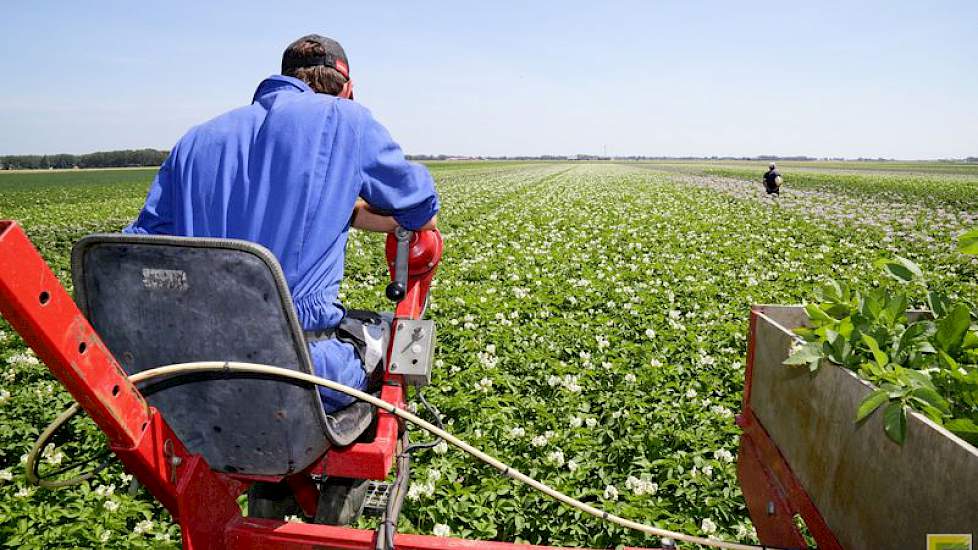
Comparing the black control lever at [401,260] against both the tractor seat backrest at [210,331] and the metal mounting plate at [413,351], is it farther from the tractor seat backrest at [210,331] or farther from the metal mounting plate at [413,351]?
the tractor seat backrest at [210,331]

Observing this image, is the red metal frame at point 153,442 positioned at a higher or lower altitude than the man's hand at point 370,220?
lower

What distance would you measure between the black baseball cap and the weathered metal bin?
1952 mm

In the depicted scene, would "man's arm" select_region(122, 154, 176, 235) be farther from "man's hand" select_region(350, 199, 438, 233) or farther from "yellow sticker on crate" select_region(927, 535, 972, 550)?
"yellow sticker on crate" select_region(927, 535, 972, 550)

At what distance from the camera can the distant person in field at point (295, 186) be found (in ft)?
6.11

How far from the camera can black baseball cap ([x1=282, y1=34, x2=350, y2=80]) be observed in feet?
7.45

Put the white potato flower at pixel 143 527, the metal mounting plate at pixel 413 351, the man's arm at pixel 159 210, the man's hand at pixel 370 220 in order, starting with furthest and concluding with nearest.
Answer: the white potato flower at pixel 143 527
the man's hand at pixel 370 220
the metal mounting plate at pixel 413 351
the man's arm at pixel 159 210

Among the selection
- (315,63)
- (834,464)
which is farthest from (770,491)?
(315,63)

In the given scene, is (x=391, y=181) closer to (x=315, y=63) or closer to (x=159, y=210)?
(x=315, y=63)

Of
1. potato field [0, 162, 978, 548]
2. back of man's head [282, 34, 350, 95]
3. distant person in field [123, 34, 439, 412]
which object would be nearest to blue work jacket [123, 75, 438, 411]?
distant person in field [123, 34, 439, 412]

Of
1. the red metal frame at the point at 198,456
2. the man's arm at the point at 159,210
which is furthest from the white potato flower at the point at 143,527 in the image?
the man's arm at the point at 159,210

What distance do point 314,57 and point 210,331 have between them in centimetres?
119

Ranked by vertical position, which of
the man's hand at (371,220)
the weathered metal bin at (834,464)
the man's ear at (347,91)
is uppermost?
the man's ear at (347,91)

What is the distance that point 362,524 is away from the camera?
3.07 meters

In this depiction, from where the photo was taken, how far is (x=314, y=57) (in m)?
2.27
